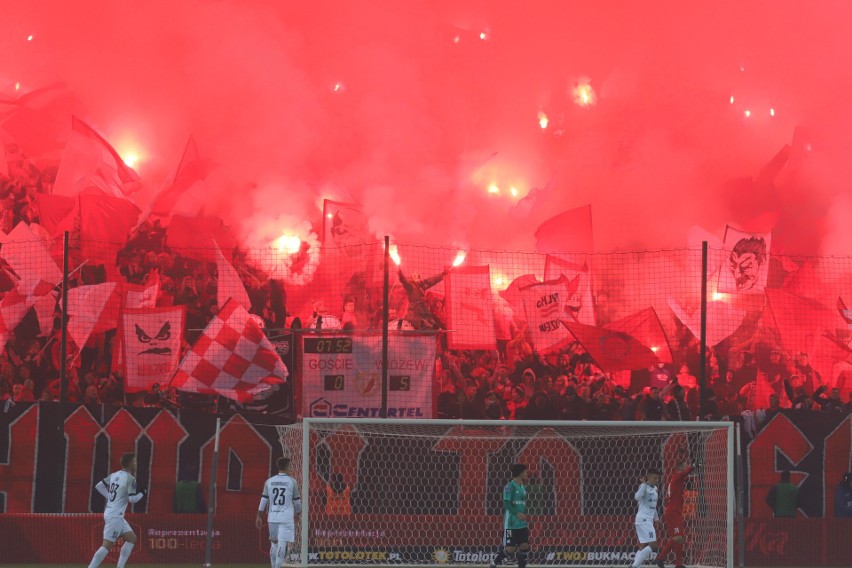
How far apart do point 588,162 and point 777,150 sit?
5.26m

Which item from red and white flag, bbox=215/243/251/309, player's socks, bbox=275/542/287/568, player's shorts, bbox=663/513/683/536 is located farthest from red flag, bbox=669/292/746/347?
player's socks, bbox=275/542/287/568

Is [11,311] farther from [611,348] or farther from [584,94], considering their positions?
[584,94]

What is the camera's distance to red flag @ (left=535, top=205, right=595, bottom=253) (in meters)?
28.4

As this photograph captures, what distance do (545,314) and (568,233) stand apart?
25.6 feet

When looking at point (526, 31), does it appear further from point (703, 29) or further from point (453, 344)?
point (453, 344)

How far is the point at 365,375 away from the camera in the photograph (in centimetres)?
1788

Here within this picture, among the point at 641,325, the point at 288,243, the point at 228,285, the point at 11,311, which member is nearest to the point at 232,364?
the point at 228,285

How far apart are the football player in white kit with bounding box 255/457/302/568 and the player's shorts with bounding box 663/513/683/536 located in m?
4.80

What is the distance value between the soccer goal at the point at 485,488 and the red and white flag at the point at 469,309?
3.60m

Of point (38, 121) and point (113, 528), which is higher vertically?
point (38, 121)

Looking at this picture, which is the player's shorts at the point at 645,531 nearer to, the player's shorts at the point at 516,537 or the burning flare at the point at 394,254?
the player's shorts at the point at 516,537

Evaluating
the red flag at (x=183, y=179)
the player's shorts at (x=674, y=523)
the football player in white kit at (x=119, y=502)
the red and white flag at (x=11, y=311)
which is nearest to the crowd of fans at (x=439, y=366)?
the red and white flag at (x=11, y=311)

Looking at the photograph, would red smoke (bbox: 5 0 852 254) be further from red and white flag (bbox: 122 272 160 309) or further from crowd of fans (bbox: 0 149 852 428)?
red and white flag (bbox: 122 272 160 309)

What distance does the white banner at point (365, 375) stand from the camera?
1769cm
